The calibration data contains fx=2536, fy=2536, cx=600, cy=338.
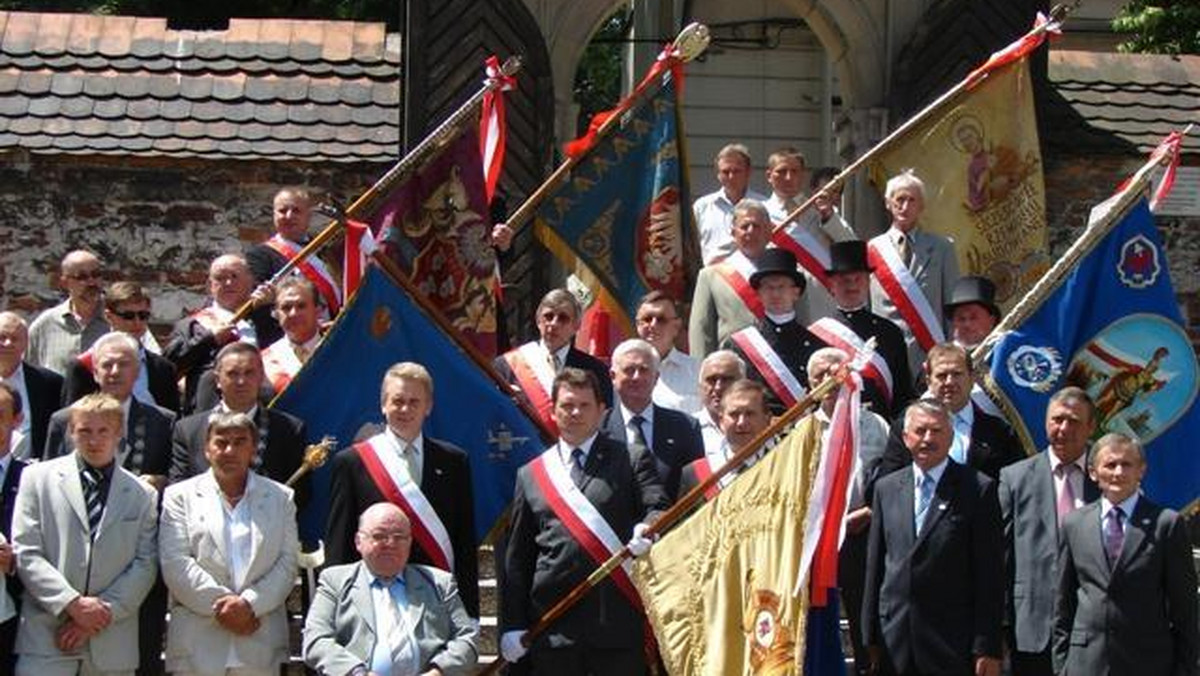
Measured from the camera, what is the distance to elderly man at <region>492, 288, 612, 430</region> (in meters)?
10.9

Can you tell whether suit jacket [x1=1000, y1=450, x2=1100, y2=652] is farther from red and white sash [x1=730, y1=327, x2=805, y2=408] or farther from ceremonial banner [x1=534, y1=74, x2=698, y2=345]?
Result: ceremonial banner [x1=534, y1=74, x2=698, y2=345]

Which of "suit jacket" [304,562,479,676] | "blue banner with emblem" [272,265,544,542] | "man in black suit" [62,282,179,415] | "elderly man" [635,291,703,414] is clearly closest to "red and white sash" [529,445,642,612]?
"suit jacket" [304,562,479,676]

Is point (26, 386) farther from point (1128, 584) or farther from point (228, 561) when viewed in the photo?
point (1128, 584)

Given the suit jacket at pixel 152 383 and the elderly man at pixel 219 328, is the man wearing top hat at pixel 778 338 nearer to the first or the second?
the elderly man at pixel 219 328

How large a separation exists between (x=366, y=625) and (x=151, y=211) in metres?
5.36

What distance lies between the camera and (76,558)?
9.34 metres

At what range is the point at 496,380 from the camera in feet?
35.1

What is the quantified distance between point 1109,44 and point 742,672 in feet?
55.7

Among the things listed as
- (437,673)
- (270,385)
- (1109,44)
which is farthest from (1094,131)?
(1109,44)

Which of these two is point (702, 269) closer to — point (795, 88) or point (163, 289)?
point (163, 289)

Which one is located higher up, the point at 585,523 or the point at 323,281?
the point at 323,281

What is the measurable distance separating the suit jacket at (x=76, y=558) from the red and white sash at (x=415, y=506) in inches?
35.1

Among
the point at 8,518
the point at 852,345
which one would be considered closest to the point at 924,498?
the point at 852,345

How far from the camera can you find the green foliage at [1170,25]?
56.0 feet
